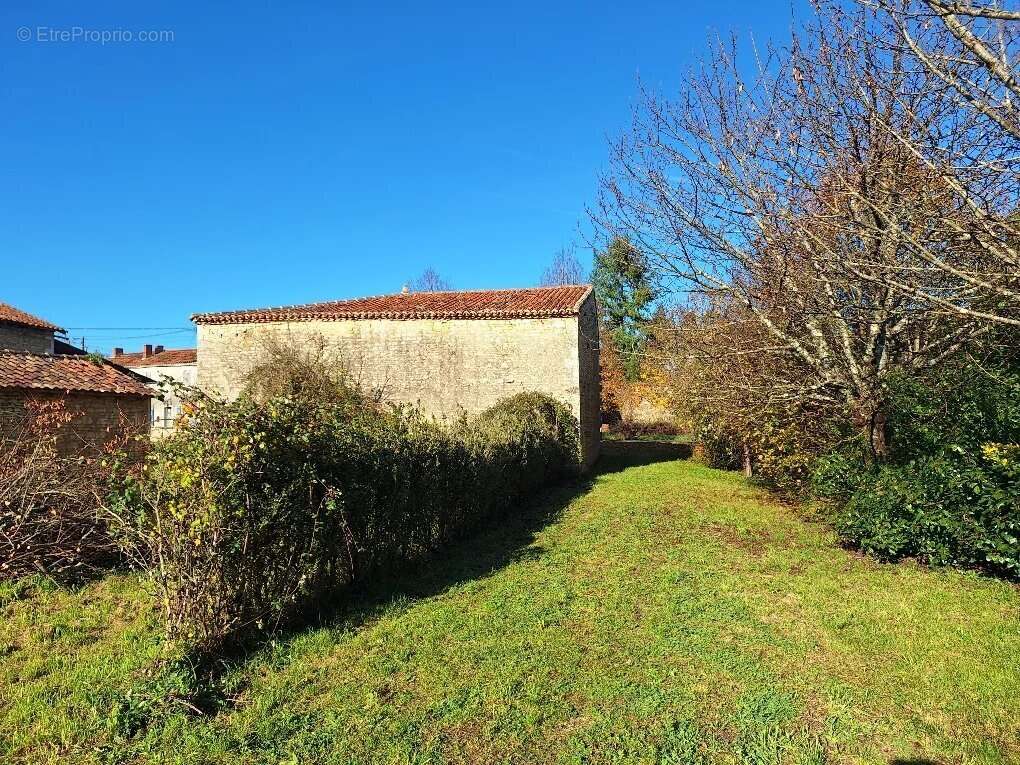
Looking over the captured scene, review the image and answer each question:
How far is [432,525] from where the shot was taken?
7949 mm

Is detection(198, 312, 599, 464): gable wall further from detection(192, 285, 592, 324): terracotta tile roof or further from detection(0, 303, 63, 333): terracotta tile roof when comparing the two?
detection(0, 303, 63, 333): terracotta tile roof

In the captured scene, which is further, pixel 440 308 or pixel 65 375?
pixel 440 308

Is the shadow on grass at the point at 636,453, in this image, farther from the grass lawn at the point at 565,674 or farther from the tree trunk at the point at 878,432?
the grass lawn at the point at 565,674

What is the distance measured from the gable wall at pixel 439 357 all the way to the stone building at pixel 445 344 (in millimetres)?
29

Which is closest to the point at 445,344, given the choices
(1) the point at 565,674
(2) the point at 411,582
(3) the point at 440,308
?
(3) the point at 440,308

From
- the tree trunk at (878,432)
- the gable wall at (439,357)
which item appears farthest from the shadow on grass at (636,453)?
the tree trunk at (878,432)

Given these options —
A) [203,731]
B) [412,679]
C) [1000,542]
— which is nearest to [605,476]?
[1000,542]

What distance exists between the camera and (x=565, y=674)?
4.38m

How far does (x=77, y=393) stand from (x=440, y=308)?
31.0ft

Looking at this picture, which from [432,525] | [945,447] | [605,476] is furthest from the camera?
[605,476]

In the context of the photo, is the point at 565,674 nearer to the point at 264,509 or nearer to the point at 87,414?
the point at 264,509

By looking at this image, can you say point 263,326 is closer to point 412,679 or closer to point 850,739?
point 412,679

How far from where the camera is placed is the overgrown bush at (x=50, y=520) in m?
6.22

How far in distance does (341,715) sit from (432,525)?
13.7ft
